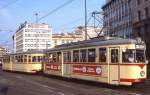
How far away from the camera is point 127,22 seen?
255 feet

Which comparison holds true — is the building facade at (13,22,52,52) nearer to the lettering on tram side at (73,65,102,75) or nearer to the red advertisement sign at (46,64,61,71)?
the red advertisement sign at (46,64,61,71)

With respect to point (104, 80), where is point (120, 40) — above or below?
above

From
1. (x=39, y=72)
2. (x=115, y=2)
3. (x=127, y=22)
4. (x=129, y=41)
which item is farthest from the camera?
(x=115, y=2)

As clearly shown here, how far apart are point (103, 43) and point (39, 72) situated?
20.1m

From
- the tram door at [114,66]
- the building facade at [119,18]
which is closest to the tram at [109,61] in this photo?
the tram door at [114,66]

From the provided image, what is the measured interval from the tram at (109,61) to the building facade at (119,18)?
44698mm

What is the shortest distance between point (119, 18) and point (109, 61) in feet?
199

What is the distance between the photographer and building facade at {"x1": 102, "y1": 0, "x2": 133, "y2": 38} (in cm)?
7705

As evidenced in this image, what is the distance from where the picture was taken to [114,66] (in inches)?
947

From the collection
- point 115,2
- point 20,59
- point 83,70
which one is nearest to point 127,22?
point 115,2

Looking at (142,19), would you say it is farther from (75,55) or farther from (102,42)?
(102,42)

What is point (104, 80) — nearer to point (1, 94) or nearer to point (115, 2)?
point (1, 94)

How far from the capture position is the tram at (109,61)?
2341 cm

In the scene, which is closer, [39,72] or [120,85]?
[120,85]
